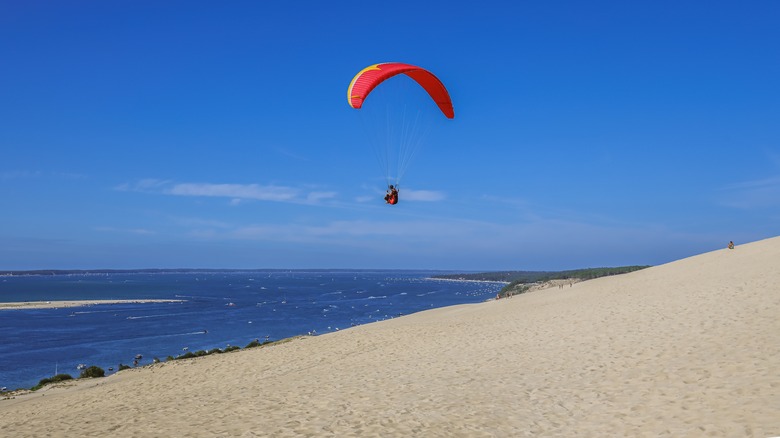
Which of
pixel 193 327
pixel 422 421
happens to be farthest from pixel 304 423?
pixel 193 327

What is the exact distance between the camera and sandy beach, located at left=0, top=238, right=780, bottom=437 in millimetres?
8117

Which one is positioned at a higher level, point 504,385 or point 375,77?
point 375,77

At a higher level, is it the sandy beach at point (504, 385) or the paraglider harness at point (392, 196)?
the paraglider harness at point (392, 196)

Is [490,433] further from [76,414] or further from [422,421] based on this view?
[76,414]

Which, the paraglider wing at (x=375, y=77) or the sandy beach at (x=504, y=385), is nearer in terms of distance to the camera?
the sandy beach at (x=504, y=385)

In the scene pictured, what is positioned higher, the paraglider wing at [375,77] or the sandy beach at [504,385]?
the paraglider wing at [375,77]

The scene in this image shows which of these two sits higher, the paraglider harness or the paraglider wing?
the paraglider wing

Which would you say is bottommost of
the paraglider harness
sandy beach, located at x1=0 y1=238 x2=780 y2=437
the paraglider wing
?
sandy beach, located at x1=0 y1=238 x2=780 y2=437

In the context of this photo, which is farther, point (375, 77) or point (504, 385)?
point (375, 77)

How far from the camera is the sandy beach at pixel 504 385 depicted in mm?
8117

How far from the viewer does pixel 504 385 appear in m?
10.7

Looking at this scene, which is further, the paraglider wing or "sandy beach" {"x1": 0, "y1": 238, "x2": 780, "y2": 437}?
the paraglider wing

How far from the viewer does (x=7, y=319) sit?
6800 cm

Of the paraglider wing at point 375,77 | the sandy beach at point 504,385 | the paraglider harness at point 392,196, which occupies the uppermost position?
the paraglider wing at point 375,77
